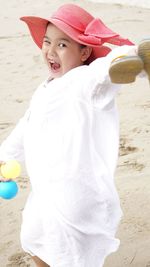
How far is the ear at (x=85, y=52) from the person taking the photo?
1742mm

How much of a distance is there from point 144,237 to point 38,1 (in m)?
5.21

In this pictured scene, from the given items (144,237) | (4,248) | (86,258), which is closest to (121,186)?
(144,237)

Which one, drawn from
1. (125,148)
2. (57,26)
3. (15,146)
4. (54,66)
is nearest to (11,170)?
(15,146)

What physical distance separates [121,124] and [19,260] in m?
1.36

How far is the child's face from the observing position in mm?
1725

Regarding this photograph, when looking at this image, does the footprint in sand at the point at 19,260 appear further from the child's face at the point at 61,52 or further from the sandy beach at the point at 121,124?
the child's face at the point at 61,52

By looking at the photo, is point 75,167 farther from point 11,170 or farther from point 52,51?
point 52,51

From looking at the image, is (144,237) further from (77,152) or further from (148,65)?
(148,65)

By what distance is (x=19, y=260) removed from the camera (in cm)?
232

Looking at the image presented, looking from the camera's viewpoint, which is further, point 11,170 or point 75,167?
point 11,170

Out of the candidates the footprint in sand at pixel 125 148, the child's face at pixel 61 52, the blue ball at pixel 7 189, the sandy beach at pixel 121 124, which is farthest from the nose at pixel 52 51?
the footprint in sand at pixel 125 148

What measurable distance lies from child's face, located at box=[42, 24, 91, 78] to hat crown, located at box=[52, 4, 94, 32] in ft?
0.14

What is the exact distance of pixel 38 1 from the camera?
7059 millimetres

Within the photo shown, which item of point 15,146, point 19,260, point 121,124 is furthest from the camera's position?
point 121,124
